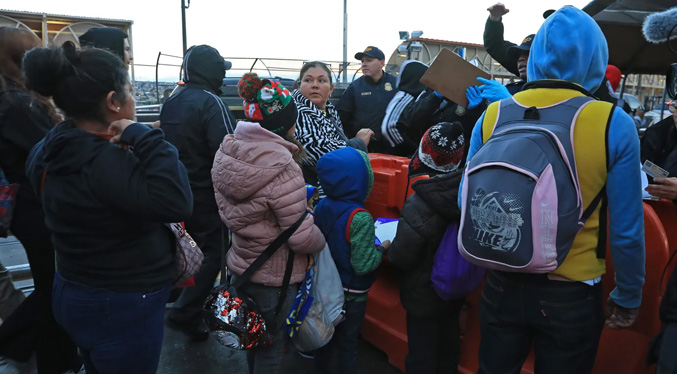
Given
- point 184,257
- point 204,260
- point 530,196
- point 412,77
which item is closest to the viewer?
point 530,196

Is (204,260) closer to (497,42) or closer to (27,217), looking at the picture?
(27,217)

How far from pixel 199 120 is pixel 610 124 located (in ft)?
8.37

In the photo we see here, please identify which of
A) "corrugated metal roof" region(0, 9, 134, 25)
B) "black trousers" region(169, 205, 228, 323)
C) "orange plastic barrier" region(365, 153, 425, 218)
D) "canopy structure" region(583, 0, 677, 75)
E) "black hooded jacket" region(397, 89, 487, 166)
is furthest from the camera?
"corrugated metal roof" region(0, 9, 134, 25)

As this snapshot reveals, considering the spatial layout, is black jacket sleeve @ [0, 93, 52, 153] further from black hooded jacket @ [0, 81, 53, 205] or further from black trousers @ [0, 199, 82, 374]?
black trousers @ [0, 199, 82, 374]

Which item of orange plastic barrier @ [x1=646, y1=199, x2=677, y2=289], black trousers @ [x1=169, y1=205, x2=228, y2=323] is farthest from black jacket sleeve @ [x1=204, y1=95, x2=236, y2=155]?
orange plastic barrier @ [x1=646, y1=199, x2=677, y2=289]

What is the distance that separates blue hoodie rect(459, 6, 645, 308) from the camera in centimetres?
157

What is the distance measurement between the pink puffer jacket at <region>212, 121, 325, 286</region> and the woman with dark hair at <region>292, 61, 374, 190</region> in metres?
1.08

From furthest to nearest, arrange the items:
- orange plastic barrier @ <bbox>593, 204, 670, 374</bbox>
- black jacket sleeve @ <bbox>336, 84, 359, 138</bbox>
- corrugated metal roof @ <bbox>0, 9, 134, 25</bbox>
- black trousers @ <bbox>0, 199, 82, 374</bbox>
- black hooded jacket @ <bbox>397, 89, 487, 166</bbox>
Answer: corrugated metal roof @ <bbox>0, 9, 134, 25</bbox>, black jacket sleeve @ <bbox>336, 84, 359, 138</bbox>, black hooded jacket @ <bbox>397, 89, 487, 166</bbox>, black trousers @ <bbox>0, 199, 82, 374</bbox>, orange plastic barrier @ <bbox>593, 204, 670, 374</bbox>

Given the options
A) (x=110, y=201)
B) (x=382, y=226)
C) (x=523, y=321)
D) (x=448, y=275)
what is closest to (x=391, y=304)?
(x=382, y=226)

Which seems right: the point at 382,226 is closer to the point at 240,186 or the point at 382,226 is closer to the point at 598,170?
the point at 240,186

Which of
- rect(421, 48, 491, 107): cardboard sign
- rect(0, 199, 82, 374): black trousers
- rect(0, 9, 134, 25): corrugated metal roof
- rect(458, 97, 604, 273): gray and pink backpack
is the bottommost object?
rect(0, 199, 82, 374): black trousers

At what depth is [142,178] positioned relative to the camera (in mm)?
1666

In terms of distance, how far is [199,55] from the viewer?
10.9 ft

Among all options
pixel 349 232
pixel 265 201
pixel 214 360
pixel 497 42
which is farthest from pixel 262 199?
pixel 497 42
